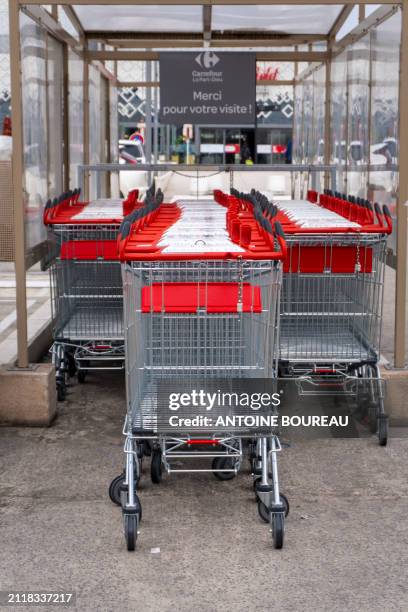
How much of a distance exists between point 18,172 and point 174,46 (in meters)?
4.45

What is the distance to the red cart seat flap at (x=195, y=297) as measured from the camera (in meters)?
4.33

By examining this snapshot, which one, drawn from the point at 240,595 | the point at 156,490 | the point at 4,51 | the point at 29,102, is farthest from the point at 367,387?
the point at 4,51

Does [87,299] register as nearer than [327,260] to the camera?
No

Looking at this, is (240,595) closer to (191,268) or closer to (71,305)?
(191,268)

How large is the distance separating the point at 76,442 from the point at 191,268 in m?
1.86

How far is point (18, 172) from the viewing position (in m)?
5.88

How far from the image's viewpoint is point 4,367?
6.02 meters

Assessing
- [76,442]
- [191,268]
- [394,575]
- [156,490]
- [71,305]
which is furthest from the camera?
[71,305]

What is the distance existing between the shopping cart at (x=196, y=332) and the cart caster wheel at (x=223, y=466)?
22 centimetres

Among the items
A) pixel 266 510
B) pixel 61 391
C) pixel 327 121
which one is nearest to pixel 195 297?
pixel 266 510

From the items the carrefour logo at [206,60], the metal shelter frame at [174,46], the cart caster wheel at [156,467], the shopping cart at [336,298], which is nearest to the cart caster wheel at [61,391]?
the metal shelter frame at [174,46]

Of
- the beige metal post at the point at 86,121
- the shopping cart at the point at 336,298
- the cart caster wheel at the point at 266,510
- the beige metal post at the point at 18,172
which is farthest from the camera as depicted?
the beige metal post at the point at 86,121

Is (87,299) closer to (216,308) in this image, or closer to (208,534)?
(216,308)

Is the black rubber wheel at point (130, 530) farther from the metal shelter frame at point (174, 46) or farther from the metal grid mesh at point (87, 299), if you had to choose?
the metal grid mesh at point (87, 299)
